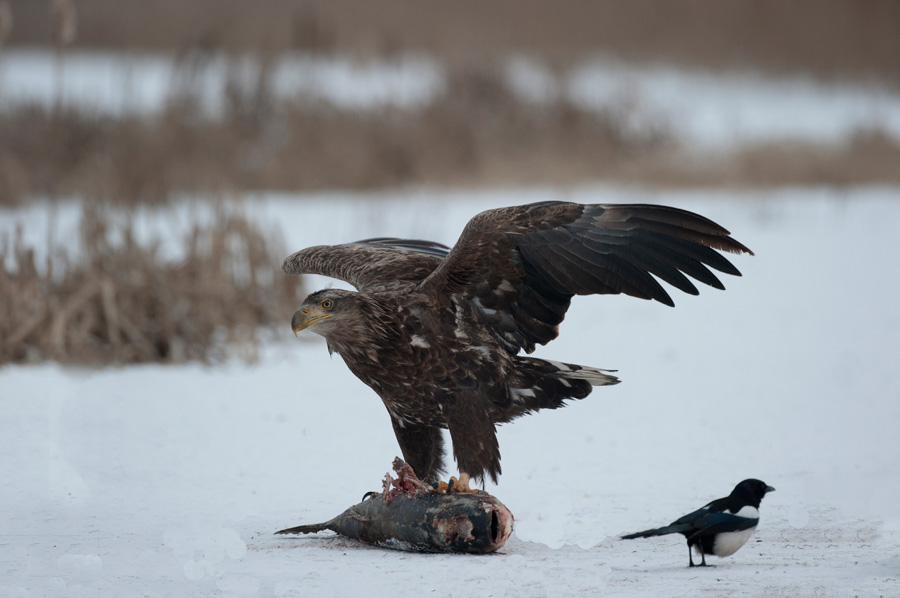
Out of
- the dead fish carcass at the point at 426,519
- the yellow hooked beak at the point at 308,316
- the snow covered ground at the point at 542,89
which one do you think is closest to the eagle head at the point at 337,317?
the yellow hooked beak at the point at 308,316

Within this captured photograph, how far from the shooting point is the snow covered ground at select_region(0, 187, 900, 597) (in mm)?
3461

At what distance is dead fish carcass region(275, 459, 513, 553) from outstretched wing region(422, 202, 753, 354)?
2.70 feet

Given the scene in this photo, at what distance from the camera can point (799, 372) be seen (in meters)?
A: 7.33

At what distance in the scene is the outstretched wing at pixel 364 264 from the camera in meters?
4.53

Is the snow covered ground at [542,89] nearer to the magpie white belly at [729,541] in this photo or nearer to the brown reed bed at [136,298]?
the brown reed bed at [136,298]

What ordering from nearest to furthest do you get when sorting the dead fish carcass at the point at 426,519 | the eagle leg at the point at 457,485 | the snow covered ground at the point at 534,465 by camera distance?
the snow covered ground at the point at 534,465
the dead fish carcass at the point at 426,519
the eagle leg at the point at 457,485

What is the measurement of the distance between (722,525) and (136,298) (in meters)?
5.37

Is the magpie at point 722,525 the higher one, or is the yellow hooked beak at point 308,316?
the yellow hooked beak at point 308,316

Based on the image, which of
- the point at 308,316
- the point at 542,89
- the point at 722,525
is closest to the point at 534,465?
the point at 308,316

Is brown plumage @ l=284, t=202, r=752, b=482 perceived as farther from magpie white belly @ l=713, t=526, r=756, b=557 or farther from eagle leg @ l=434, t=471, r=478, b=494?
magpie white belly @ l=713, t=526, r=756, b=557

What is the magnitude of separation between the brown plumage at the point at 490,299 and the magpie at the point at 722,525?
762mm

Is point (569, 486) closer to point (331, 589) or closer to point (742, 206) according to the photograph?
point (331, 589)

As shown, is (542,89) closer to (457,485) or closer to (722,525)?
(457,485)

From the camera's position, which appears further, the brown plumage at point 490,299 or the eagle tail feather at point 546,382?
the eagle tail feather at point 546,382
